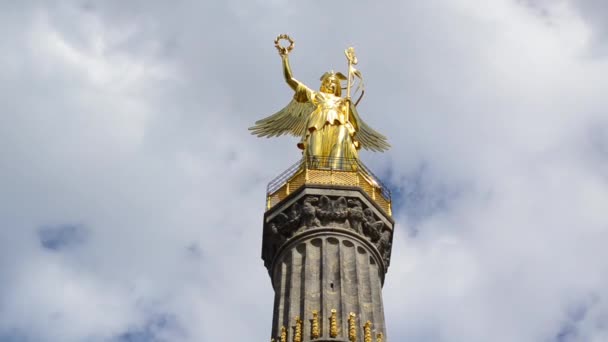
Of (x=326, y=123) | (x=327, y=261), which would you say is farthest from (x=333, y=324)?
(x=326, y=123)

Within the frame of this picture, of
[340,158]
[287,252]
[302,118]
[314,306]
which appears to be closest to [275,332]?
[314,306]

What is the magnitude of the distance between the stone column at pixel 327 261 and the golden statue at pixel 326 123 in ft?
8.25

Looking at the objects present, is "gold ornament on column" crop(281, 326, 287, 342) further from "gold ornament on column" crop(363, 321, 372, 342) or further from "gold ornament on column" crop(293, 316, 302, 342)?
"gold ornament on column" crop(363, 321, 372, 342)

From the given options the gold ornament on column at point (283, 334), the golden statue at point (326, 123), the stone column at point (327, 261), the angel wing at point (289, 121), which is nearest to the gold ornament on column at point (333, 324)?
the stone column at point (327, 261)

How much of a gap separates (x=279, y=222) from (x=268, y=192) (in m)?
1.95

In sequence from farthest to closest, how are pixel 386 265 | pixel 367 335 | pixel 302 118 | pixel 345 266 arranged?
1. pixel 302 118
2. pixel 386 265
3. pixel 345 266
4. pixel 367 335

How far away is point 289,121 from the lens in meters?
38.2

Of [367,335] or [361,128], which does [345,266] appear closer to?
[367,335]

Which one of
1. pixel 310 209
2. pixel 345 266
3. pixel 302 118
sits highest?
pixel 302 118

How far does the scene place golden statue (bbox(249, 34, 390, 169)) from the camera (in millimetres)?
34969

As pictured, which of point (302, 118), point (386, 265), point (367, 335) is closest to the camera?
point (367, 335)

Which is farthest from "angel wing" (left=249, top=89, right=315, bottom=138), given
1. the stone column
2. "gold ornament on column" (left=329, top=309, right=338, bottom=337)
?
"gold ornament on column" (left=329, top=309, right=338, bottom=337)

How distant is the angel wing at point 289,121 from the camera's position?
123 feet

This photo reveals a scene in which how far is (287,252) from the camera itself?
103ft
